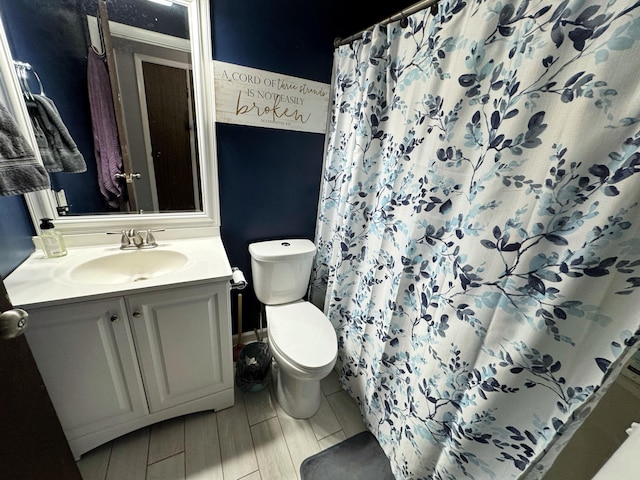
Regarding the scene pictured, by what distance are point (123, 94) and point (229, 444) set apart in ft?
5.43

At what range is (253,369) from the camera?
1.41 meters

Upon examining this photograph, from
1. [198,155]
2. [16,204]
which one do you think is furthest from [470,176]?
[16,204]

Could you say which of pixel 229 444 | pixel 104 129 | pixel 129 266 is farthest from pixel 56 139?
pixel 229 444

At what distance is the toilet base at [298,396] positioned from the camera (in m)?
1.28

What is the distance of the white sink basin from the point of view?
1.10m

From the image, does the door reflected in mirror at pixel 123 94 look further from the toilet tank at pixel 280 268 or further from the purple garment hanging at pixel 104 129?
the toilet tank at pixel 280 268

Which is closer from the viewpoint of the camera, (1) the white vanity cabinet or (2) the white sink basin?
(1) the white vanity cabinet

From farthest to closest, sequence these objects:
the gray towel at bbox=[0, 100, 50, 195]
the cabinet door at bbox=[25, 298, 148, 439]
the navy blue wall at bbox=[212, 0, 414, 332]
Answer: the navy blue wall at bbox=[212, 0, 414, 332], the cabinet door at bbox=[25, 298, 148, 439], the gray towel at bbox=[0, 100, 50, 195]

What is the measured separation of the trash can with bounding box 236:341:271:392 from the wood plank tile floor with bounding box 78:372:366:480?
0.21 ft

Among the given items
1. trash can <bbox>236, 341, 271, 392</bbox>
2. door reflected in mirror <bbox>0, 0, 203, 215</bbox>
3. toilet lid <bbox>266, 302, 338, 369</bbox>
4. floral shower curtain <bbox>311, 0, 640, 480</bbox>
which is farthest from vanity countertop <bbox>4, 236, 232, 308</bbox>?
floral shower curtain <bbox>311, 0, 640, 480</bbox>

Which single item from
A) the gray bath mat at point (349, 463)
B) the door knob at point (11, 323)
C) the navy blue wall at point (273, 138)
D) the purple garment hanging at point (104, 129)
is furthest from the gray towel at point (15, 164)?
the gray bath mat at point (349, 463)

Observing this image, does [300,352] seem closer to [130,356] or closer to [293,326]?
[293,326]

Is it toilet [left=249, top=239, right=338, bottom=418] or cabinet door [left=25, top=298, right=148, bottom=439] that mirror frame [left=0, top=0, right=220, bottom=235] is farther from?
cabinet door [left=25, top=298, right=148, bottom=439]

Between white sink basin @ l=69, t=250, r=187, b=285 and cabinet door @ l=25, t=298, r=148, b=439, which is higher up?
white sink basin @ l=69, t=250, r=187, b=285
